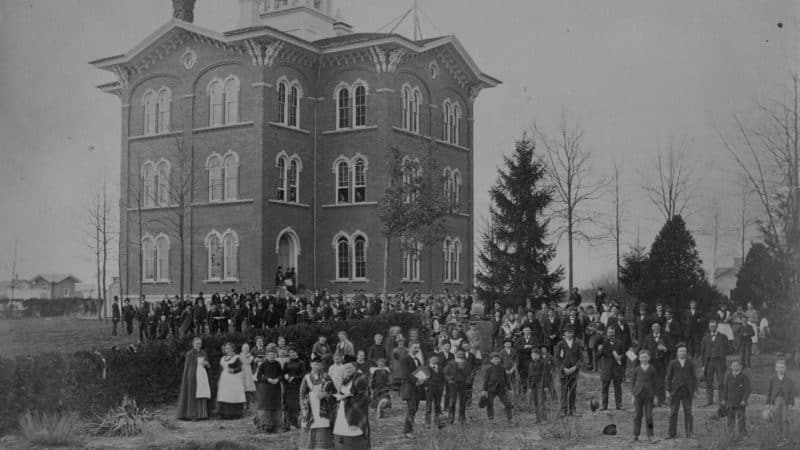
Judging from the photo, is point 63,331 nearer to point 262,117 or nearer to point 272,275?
point 272,275

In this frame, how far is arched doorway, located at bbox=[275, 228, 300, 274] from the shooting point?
42062 mm

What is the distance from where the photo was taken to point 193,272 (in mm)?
41781

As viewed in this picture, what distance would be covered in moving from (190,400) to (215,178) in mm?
22938

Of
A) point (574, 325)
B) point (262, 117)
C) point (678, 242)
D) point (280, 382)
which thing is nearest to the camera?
point (280, 382)

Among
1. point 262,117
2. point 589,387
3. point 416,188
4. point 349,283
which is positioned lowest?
point 589,387

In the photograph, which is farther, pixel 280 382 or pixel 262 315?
pixel 262 315

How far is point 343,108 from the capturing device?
43406 millimetres

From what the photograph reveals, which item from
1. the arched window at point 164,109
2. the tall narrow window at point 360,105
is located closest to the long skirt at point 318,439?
the tall narrow window at point 360,105

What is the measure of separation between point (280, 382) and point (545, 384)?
5781 millimetres

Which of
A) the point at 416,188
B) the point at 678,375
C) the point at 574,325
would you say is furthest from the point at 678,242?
the point at 678,375

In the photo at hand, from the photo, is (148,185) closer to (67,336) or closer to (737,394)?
(67,336)

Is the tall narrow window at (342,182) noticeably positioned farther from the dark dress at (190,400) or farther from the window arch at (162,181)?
the dark dress at (190,400)

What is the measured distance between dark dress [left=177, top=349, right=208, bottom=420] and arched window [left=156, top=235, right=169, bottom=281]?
23.2 metres

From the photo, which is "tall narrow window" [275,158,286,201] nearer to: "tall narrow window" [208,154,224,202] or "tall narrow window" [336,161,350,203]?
"tall narrow window" [208,154,224,202]
